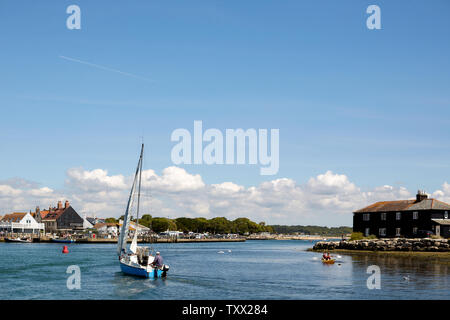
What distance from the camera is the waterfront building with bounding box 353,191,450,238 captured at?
3684 inches

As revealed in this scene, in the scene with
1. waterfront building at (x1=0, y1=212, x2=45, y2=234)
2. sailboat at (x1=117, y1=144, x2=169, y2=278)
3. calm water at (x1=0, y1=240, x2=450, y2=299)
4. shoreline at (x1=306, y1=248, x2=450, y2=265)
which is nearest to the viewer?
calm water at (x1=0, y1=240, x2=450, y2=299)

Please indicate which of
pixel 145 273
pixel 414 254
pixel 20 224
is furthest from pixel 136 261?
pixel 20 224

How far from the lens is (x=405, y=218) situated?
323ft

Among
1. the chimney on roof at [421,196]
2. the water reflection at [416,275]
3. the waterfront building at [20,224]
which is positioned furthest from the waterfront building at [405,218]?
the waterfront building at [20,224]

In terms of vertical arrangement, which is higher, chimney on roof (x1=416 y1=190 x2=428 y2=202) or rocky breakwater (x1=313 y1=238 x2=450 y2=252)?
chimney on roof (x1=416 y1=190 x2=428 y2=202)

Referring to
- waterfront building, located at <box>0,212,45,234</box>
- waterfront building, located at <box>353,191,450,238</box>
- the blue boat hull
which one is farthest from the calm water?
waterfront building, located at <box>0,212,45,234</box>

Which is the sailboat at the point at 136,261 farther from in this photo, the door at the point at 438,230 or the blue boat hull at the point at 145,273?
the door at the point at 438,230

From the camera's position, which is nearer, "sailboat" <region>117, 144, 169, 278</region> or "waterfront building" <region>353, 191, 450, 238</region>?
"sailboat" <region>117, 144, 169, 278</region>

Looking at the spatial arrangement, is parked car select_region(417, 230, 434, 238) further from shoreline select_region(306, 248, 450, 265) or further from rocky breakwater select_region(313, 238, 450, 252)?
shoreline select_region(306, 248, 450, 265)

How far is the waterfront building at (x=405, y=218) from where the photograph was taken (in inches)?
3684

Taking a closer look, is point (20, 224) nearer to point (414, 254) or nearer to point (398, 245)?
point (398, 245)
